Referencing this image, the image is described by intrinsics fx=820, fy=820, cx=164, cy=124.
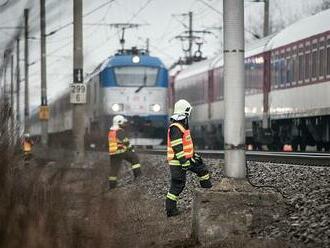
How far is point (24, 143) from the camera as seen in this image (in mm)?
6617

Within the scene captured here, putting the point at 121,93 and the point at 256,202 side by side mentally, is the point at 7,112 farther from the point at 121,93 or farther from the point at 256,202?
the point at 121,93

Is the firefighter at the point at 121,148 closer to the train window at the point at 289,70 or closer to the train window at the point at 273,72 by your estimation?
the train window at the point at 289,70

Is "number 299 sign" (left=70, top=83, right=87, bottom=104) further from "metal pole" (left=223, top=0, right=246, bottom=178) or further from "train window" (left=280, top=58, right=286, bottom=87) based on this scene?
"metal pole" (left=223, top=0, right=246, bottom=178)

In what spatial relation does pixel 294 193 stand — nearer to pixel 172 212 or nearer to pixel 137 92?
pixel 172 212

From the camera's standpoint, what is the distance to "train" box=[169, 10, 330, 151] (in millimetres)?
22312

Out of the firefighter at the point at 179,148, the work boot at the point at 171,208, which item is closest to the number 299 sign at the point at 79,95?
the firefighter at the point at 179,148

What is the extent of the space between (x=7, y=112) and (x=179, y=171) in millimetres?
6650

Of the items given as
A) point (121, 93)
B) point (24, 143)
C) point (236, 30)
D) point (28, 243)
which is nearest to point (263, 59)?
point (121, 93)

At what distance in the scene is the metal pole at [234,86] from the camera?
9.69 m

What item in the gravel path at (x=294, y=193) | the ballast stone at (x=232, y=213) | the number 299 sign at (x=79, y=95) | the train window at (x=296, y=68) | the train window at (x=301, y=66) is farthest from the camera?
the train window at (x=296, y=68)

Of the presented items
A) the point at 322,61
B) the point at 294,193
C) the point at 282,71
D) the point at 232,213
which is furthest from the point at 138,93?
the point at 232,213

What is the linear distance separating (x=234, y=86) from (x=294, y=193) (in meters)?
1.64

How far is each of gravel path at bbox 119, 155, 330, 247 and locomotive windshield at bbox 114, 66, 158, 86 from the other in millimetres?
16924

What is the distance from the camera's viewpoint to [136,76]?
34.9 m
